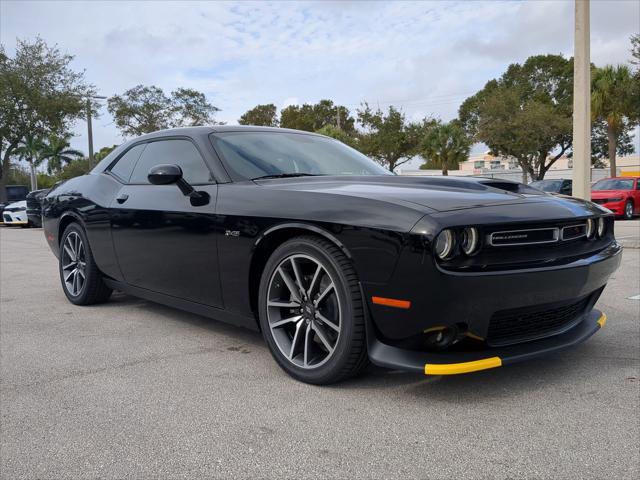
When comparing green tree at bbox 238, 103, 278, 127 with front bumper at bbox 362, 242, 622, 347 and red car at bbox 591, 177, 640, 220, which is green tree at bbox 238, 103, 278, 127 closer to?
red car at bbox 591, 177, 640, 220

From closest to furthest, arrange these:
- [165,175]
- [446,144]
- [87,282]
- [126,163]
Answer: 1. [165,175]
2. [126,163]
3. [87,282]
4. [446,144]

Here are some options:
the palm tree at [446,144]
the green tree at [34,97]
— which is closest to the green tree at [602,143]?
the palm tree at [446,144]

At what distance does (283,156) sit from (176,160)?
0.77 metres

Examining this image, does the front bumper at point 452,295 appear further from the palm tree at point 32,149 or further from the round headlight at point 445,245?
the palm tree at point 32,149

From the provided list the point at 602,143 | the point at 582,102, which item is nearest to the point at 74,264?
the point at 582,102

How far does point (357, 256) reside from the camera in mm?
2619

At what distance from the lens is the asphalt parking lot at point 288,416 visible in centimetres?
212

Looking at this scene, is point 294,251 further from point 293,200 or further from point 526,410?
point 526,410

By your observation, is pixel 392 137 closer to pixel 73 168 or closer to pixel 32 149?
pixel 32 149

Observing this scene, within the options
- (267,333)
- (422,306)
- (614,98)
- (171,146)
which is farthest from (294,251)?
(614,98)

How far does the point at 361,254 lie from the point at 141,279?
2076 millimetres

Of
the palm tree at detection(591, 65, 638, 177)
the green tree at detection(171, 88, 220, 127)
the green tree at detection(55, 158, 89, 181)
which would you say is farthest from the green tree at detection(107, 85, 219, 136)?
the green tree at detection(55, 158, 89, 181)

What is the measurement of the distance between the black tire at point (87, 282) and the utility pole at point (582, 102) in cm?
790

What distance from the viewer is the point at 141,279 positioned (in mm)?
4102
